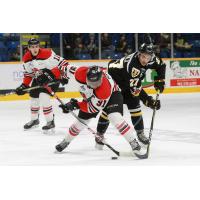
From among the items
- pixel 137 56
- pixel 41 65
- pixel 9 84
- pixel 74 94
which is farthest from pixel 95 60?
pixel 137 56

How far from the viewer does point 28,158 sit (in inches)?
155

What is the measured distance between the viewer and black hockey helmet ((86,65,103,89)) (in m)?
3.56

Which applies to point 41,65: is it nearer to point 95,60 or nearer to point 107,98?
point 107,98

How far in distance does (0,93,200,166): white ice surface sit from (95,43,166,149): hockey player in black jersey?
22cm

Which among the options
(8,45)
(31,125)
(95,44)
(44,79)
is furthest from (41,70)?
(95,44)

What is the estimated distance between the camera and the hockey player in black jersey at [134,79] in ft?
13.4

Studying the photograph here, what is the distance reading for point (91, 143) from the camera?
15.0 ft

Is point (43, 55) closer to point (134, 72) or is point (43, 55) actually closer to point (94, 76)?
point (134, 72)

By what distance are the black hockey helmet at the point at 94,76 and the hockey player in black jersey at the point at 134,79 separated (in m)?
0.50

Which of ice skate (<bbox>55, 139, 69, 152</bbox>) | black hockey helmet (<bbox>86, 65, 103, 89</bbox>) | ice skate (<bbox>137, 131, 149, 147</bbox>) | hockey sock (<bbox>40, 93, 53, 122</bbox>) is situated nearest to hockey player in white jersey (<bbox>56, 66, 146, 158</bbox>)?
black hockey helmet (<bbox>86, 65, 103, 89</bbox>)

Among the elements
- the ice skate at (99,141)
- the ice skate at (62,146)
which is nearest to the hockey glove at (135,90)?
the ice skate at (99,141)

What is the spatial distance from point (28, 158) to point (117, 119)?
761mm

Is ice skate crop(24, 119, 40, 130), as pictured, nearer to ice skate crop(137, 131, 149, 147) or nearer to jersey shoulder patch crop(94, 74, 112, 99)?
ice skate crop(137, 131, 149, 147)

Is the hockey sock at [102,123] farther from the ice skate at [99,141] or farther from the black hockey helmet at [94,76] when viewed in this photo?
the black hockey helmet at [94,76]
